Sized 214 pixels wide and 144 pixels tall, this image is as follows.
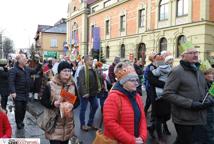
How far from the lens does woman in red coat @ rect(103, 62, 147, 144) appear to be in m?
3.60

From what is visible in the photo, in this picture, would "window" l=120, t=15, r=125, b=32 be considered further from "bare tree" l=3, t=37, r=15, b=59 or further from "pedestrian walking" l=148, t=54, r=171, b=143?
"bare tree" l=3, t=37, r=15, b=59

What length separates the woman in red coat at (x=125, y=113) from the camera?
3604 millimetres

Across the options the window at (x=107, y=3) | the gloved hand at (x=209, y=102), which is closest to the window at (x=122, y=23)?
the window at (x=107, y=3)

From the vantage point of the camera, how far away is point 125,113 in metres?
3.66

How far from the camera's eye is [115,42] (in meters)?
40.9

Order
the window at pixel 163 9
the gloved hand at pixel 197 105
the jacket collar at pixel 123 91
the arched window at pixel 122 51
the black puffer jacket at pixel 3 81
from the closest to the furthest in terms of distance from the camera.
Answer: the jacket collar at pixel 123 91
the gloved hand at pixel 197 105
the black puffer jacket at pixel 3 81
the window at pixel 163 9
the arched window at pixel 122 51

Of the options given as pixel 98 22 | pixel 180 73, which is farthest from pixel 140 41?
pixel 180 73

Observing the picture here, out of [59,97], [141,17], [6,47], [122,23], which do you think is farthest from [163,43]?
[6,47]

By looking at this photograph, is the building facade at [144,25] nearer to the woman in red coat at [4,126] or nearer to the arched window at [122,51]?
the arched window at [122,51]

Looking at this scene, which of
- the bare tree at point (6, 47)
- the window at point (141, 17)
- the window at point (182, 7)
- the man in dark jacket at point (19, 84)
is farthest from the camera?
the bare tree at point (6, 47)

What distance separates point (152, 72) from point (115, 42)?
112 feet

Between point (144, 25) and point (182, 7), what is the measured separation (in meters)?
6.50

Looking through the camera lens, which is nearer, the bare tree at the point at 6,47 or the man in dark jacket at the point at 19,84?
the man in dark jacket at the point at 19,84

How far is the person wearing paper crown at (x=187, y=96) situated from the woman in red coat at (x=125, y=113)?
103 cm
